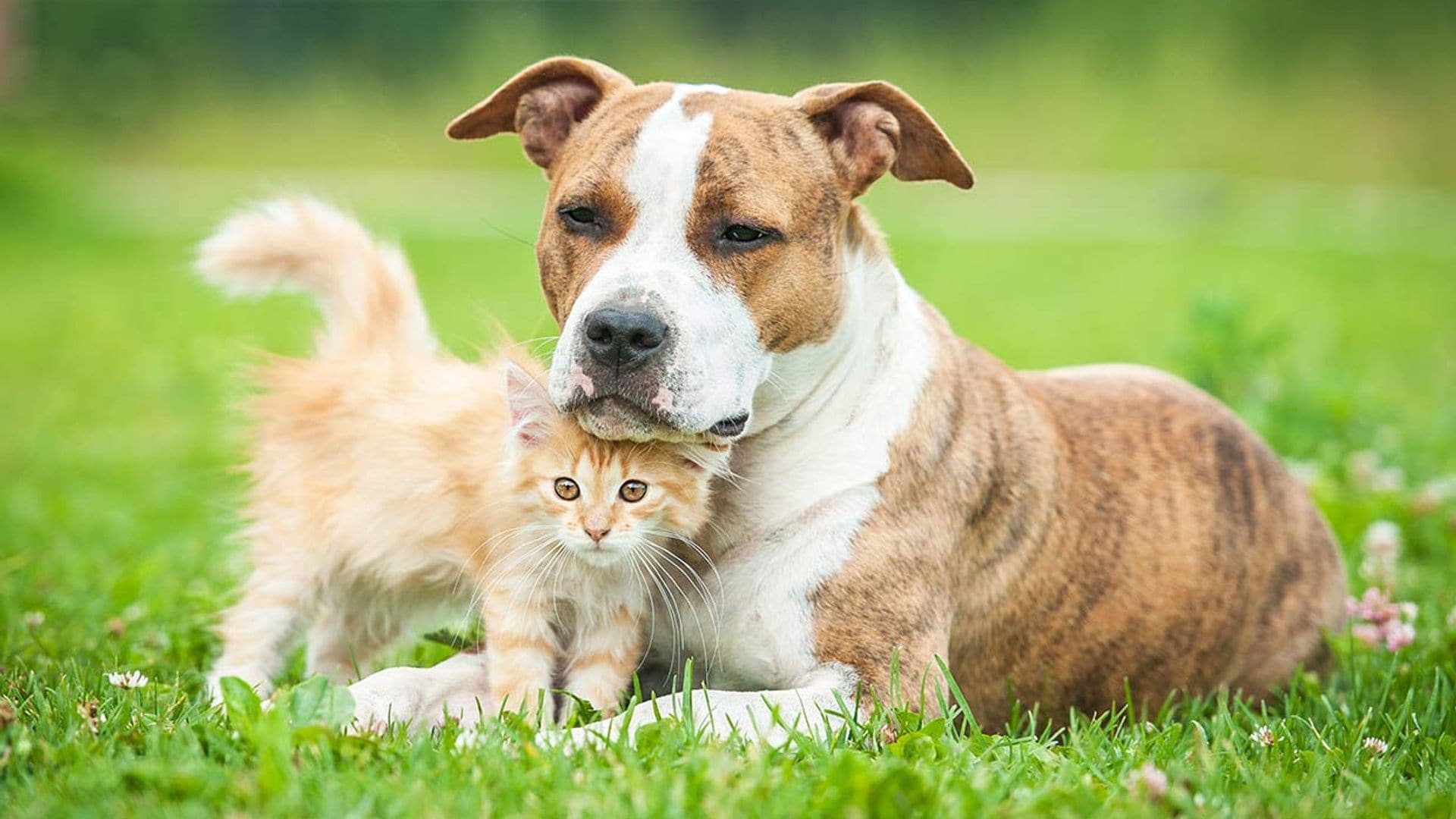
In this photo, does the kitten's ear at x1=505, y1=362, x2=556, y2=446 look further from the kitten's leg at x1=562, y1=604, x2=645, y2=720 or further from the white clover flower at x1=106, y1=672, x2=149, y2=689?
the white clover flower at x1=106, y1=672, x2=149, y2=689

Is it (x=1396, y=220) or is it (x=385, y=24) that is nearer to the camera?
(x=1396, y=220)

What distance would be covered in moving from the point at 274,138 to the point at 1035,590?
80.2 ft

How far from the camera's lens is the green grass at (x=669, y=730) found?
3078 millimetres

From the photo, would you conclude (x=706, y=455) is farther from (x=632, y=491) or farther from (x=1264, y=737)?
(x=1264, y=737)

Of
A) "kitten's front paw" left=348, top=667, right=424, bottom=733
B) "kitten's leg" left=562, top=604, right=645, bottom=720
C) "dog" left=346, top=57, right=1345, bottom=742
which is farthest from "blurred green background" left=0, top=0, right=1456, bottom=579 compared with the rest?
"kitten's front paw" left=348, top=667, right=424, bottom=733

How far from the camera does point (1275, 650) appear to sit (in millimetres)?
4848

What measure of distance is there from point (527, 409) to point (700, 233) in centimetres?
59

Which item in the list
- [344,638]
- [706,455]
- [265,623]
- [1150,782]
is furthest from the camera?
[344,638]

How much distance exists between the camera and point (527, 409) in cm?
390

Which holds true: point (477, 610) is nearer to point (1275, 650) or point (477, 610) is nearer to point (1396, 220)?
point (1275, 650)

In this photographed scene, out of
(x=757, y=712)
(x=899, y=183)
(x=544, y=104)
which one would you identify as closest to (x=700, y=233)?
(x=544, y=104)

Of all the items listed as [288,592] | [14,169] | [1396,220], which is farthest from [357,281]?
[1396,220]

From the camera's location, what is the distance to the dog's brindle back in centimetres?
404

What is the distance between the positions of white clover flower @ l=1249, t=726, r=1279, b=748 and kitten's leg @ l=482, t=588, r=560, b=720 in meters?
1.67
